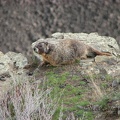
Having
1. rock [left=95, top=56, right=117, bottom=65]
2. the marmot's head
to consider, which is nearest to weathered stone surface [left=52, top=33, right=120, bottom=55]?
rock [left=95, top=56, right=117, bottom=65]

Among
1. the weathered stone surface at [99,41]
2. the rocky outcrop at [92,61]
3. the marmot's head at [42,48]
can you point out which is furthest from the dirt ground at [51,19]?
the marmot's head at [42,48]

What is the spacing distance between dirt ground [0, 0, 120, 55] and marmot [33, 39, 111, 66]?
5.28m

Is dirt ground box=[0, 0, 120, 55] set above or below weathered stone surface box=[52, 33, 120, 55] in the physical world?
below

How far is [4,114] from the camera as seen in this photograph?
7848mm

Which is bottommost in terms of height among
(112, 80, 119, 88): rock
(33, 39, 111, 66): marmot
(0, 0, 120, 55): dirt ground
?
(0, 0, 120, 55): dirt ground

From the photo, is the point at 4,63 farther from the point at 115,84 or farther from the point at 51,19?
the point at 51,19

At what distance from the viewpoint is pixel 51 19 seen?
17016 mm

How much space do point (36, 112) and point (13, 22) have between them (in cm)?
904

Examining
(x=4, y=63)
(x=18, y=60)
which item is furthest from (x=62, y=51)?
(x=4, y=63)

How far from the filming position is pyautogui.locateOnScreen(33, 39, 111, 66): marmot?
10586mm

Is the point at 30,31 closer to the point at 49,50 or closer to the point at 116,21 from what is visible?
the point at 116,21

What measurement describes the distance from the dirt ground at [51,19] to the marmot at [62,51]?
17.3 ft

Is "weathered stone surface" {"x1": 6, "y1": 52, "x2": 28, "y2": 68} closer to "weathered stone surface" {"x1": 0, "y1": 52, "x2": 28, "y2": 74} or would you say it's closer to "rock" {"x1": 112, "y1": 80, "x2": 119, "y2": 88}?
"weathered stone surface" {"x1": 0, "y1": 52, "x2": 28, "y2": 74}

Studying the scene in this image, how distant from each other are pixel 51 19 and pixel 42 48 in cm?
653
